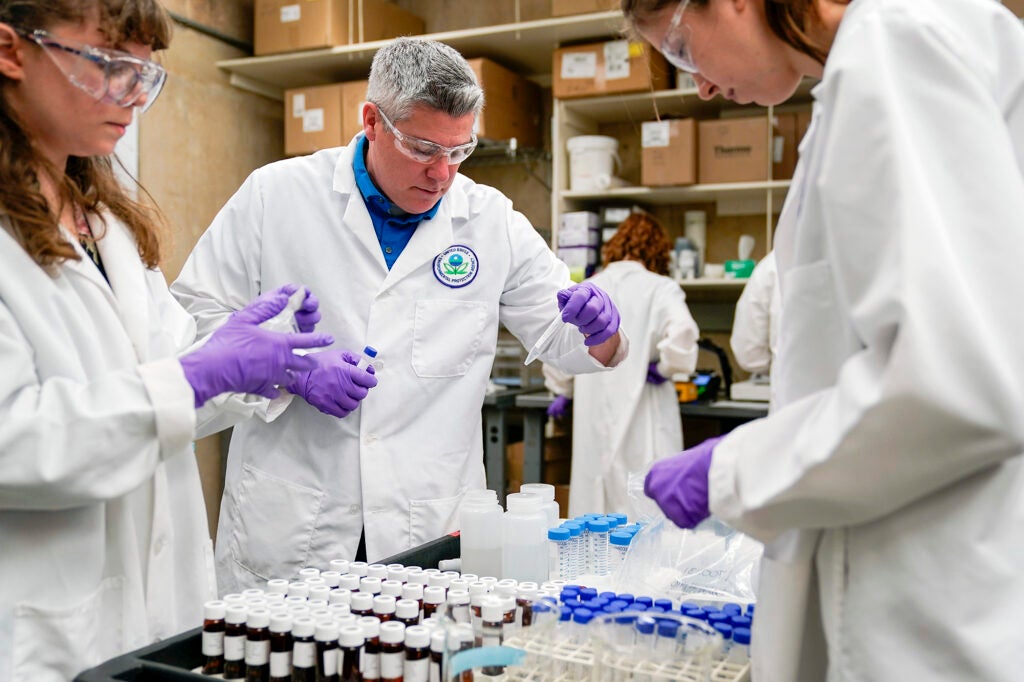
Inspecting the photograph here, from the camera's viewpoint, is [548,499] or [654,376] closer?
[548,499]

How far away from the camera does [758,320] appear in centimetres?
371

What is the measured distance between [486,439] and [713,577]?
2.73 meters

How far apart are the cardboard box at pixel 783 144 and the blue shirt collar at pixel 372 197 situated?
8.05 ft

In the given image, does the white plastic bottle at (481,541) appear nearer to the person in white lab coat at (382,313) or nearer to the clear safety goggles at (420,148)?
the person in white lab coat at (382,313)

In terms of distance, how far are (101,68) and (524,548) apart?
932 millimetres

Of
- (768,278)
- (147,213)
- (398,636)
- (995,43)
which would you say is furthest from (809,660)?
(768,278)

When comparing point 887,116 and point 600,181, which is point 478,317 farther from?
point 600,181

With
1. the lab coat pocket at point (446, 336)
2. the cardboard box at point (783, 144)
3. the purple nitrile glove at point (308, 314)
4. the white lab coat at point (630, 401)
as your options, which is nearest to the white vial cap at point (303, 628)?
the purple nitrile glove at point (308, 314)

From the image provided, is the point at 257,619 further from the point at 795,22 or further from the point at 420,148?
the point at 420,148

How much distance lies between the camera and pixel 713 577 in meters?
1.42

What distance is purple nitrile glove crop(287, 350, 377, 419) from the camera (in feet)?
5.51

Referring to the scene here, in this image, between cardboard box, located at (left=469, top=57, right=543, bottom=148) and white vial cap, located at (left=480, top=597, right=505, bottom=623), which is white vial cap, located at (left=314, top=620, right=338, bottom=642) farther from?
cardboard box, located at (left=469, top=57, right=543, bottom=148)

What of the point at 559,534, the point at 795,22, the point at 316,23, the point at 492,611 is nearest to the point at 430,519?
the point at 559,534

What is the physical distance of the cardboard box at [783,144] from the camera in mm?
3943
